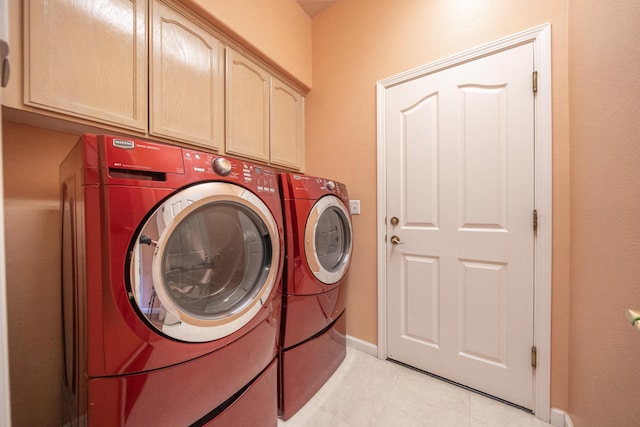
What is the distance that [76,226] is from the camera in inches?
28.9

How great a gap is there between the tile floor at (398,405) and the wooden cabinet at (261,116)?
1.48 meters

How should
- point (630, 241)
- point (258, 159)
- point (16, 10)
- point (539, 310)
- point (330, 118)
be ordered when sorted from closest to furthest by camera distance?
1. point (630, 241)
2. point (16, 10)
3. point (539, 310)
4. point (258, 159)
5. point (330, 118)

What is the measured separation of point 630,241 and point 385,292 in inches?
44.5

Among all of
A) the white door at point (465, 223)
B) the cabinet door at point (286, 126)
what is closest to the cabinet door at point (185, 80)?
the cabinet door at point (286, 126)

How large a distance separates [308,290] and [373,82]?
4.81 feet

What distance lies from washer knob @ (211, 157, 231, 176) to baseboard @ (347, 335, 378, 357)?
1522 millimetres

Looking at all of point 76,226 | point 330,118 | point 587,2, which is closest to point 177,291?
point 76,226

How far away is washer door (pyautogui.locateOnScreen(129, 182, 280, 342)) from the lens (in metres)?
0.65

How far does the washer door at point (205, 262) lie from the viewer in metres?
0.65

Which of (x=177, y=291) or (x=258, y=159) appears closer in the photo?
(x=177, y=291)

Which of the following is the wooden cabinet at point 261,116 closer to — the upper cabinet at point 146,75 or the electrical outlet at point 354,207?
the upper cabinet at point 146,75

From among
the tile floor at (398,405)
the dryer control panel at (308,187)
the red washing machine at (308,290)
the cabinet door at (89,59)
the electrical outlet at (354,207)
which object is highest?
the cabinet door at (89,59)

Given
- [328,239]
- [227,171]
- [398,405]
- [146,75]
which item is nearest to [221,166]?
[227,171]

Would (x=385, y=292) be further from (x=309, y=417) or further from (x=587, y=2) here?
(x=587, y=2)
